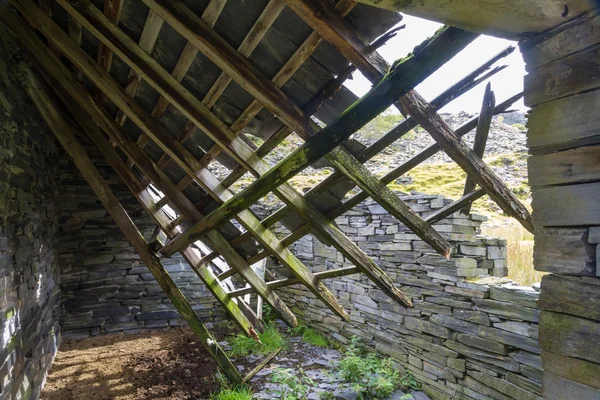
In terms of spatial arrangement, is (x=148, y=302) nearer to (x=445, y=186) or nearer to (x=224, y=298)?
(x=224, y=298)

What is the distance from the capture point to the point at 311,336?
546cm

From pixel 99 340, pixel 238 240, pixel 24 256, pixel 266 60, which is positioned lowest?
pixel 99 340

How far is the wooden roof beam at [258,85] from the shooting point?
5.80 ft

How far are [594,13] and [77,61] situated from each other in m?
2.77

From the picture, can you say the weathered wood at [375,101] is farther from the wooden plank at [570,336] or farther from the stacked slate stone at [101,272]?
the stacked slate stone at [101,272]

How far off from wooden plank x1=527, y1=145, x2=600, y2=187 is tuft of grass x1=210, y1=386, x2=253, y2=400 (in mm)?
3522

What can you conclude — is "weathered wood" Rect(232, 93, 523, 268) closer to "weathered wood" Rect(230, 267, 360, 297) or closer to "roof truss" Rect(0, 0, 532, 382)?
"roof truss" Rect(0, 0, 532, 382)

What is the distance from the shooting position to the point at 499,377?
10.5 ft

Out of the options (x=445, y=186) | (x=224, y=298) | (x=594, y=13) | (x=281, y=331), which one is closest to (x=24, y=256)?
(x=224, y=298)

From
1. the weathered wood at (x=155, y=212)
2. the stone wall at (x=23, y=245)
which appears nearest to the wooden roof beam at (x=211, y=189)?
the weathered wood at (x=155, y=212)

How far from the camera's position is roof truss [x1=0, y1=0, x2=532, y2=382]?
1532mm

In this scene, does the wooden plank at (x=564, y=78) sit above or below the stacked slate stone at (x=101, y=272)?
above

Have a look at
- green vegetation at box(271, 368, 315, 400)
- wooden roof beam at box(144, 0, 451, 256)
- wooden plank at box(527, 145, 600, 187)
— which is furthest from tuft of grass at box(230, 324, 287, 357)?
wooden plank at box(527, 145, 600, 187)

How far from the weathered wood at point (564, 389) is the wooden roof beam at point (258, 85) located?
3.75ft
